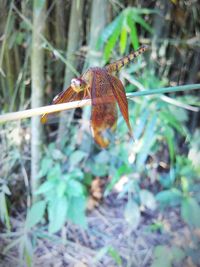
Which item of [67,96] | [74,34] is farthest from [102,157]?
[67,96]

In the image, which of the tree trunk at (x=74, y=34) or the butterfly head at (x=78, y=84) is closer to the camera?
the butterfly head at (x=78, y=84)

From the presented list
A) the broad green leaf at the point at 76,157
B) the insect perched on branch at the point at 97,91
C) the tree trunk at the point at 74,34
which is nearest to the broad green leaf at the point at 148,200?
the broad green leaf at the point at 76,157

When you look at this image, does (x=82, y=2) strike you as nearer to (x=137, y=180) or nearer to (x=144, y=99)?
(x=144, y=99)

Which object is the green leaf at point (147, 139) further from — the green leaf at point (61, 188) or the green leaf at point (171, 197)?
the green leaf at point (61, 188)

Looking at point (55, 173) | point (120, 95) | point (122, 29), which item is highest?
point (122, 29)

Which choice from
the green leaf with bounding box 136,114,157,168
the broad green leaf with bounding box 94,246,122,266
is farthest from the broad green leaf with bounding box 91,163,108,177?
the broad green leaf with bounding box 94,246,122,266

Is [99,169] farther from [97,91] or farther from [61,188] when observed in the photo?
[97,91]
